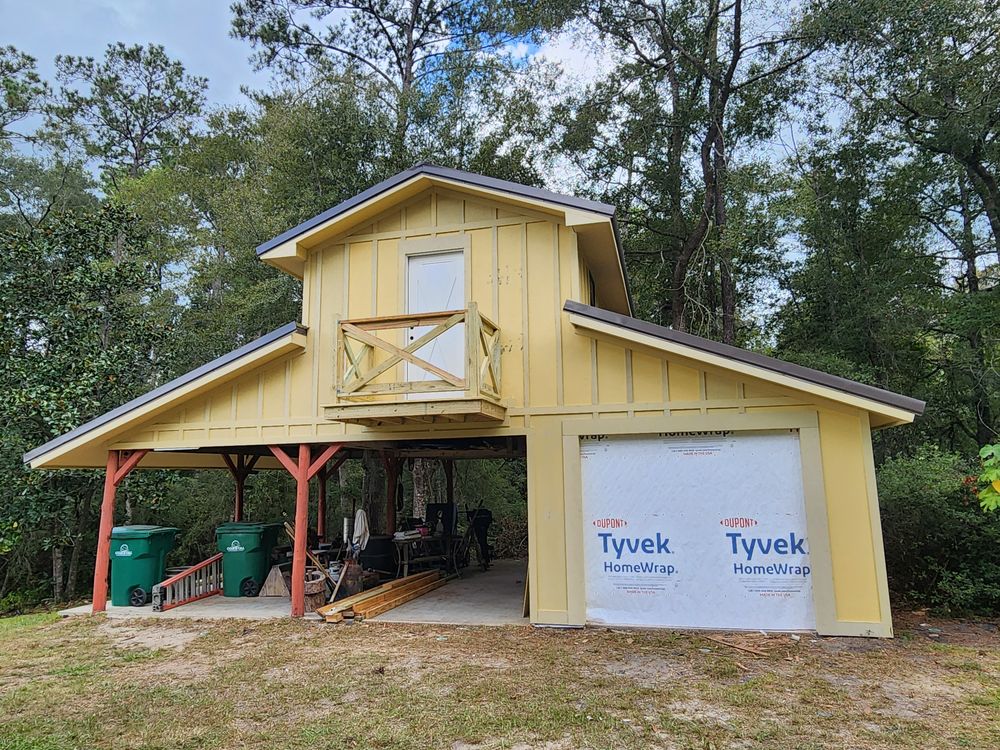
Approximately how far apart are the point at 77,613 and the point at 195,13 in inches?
778

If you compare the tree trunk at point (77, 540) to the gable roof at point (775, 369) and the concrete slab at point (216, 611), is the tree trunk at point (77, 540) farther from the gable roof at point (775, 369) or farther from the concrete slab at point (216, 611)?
the gable roof at point (775, 369)

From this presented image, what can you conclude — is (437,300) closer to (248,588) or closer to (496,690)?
(496,690)

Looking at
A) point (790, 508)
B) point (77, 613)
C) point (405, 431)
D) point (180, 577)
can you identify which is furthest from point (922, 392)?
point (77, 613)

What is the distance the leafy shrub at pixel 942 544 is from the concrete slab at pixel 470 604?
5.13m

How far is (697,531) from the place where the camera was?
6930 mm

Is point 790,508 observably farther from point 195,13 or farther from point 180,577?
point 195,13

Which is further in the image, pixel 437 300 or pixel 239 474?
pixel 239 474

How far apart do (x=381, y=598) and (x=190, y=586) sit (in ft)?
10.6

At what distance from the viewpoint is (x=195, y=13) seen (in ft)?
66.8

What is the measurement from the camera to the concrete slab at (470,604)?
24.9ft

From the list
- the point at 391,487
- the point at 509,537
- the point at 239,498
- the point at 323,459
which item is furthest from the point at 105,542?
the point at 509,537

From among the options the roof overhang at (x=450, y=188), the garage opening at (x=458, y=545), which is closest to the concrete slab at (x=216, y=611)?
the garage opening at (x=458, y=545)

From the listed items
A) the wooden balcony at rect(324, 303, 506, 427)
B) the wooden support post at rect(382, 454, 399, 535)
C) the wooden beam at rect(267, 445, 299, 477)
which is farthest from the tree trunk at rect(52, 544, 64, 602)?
the wooden balcony at rect(324, 303, 506, 427)

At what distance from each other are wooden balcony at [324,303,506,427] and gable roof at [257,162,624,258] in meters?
1.71
